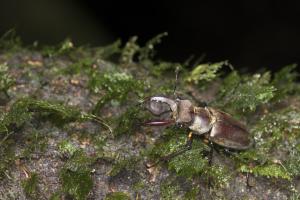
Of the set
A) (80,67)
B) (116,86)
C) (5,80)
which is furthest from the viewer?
(80,67)

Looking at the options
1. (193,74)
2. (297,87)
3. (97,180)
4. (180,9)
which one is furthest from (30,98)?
(180,9)

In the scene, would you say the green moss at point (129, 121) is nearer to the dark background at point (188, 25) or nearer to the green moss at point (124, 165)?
the green moss at point (124, 165)

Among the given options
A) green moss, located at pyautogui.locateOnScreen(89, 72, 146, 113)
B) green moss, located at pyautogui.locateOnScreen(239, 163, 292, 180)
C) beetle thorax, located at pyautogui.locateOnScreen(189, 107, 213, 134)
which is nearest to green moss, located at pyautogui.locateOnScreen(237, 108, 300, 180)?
green moss, located at pyautogui.locateOnScreen(239, 163, 292, 180)

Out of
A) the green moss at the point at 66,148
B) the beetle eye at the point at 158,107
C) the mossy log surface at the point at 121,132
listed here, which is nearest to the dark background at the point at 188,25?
the mossy log surface at the point at 121,132

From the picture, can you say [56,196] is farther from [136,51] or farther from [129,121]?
[136,51]

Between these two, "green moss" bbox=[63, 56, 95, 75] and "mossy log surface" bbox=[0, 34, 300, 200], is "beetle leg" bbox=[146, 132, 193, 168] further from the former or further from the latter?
"green moss" bbox=[63, 56, 95, 75]

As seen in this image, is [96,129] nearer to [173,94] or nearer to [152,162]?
[152,162]

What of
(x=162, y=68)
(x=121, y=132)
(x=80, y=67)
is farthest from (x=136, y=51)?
(x=121, y=132)

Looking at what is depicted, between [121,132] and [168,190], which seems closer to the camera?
[168,190]
